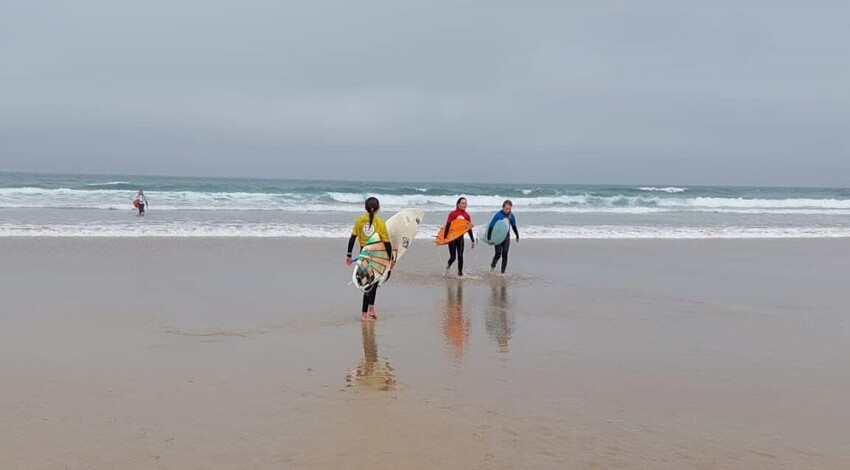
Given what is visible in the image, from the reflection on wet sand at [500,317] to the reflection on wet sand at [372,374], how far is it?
4.20 feet

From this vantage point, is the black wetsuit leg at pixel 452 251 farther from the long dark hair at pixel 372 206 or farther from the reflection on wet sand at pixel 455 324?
the long dark hair at pixel 372 206

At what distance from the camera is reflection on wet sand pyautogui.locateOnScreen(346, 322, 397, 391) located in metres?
5.51

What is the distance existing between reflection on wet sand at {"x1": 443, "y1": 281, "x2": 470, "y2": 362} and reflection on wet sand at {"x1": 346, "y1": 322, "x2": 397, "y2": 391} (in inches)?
28.9

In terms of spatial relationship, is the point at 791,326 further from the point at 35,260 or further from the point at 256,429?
the point at 35,260

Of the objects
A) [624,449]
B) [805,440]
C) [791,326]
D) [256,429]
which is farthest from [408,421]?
[791,326]

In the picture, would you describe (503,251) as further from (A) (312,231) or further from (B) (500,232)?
(A) (312,231)

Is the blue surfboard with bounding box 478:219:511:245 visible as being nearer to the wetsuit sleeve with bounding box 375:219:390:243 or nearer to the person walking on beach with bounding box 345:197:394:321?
the person walking on beach with bounding box 345:197:394:321

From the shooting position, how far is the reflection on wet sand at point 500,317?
24.1 ft

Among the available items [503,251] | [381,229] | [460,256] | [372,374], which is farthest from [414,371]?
[503,251]

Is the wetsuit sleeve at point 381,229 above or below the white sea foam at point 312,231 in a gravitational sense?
above

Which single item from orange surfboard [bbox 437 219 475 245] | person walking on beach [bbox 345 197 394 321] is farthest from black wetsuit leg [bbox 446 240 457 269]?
person walking on beach [bbox 345 197 394 321]

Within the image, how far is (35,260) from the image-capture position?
11883 millimetres

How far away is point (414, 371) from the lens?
5.94m

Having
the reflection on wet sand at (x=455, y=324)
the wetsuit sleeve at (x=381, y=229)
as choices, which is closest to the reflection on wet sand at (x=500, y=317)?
the reflection on wet sand at (x=455, y=324)
